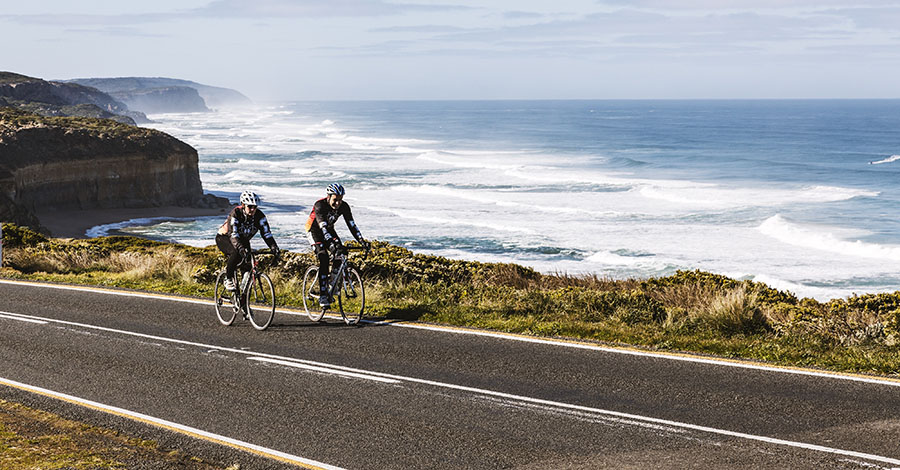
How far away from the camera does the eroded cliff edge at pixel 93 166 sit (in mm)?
53750

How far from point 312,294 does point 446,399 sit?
458cm

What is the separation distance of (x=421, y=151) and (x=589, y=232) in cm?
5940

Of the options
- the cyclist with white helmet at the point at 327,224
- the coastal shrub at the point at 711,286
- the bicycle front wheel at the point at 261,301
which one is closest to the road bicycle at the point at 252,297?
the bicycle front wheel at the point at 261,301

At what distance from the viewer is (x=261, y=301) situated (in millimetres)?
12953

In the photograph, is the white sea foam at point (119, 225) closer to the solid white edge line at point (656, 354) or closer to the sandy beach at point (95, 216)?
the sandy beach at point (95, 216)

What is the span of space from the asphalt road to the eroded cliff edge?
143ft

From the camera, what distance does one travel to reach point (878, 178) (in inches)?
2635

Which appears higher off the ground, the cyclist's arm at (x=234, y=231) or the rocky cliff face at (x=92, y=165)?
the cyclist's arm at (x=234, y=231)

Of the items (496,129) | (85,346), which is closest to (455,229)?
(85,346)

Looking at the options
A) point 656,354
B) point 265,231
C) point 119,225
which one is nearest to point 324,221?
point 265,231

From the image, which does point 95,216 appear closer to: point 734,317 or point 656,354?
point 734,317

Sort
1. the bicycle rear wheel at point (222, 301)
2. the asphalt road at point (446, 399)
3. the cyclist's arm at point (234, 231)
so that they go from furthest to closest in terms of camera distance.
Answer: the bicycle rear wheel at point (222, 301) → the cyclist's arm at point (234, 231) → the asphalt road at point (446, 399)

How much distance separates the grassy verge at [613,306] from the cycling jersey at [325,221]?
1.68 metres

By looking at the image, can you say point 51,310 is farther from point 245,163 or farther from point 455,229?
point 245,163
